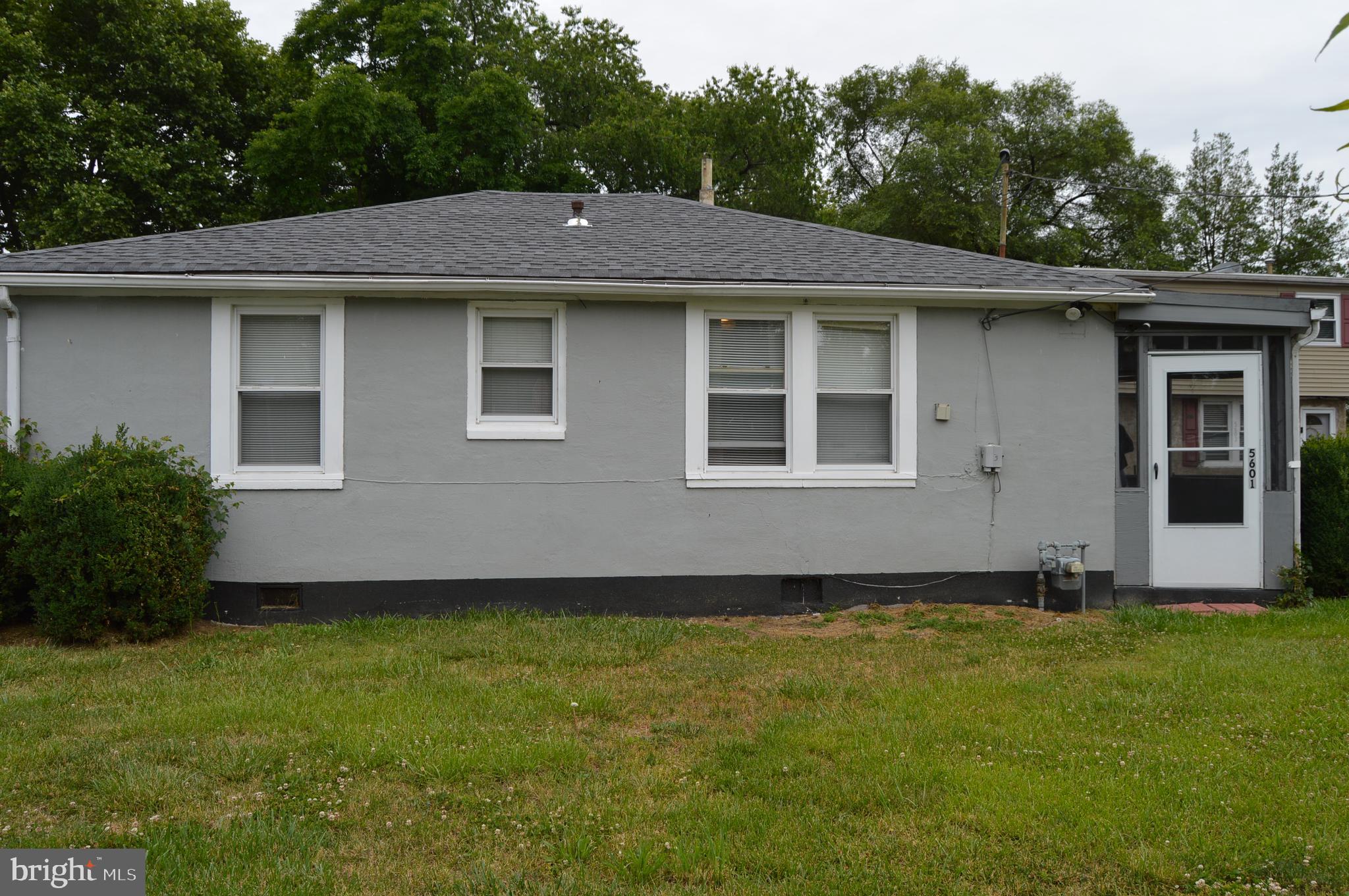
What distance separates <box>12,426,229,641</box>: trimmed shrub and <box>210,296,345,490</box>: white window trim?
0.69m

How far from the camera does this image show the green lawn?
3467mm

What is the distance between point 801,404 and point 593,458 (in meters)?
1.94

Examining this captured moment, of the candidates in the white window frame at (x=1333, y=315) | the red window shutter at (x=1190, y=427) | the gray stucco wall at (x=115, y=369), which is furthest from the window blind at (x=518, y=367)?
the white window frame at (x=1333, y=315)

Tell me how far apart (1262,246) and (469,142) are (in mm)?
30011

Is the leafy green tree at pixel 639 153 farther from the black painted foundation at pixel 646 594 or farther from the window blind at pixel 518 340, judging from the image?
the black painted foundation at pixel 646 594

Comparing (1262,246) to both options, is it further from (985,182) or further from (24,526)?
(24,526)

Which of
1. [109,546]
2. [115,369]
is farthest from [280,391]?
[109,546]

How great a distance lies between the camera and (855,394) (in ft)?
28.3

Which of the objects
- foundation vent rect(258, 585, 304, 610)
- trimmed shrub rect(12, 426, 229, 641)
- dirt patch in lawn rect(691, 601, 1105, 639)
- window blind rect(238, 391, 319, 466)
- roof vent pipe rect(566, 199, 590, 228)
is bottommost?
dirt patch in lawn rect(691, 601, 1105, 639)

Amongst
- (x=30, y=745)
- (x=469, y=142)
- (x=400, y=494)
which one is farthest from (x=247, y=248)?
(x=469, y=142)

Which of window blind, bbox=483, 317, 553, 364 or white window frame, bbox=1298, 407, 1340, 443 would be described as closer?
window blind, bbox=483, 317, 553, 364

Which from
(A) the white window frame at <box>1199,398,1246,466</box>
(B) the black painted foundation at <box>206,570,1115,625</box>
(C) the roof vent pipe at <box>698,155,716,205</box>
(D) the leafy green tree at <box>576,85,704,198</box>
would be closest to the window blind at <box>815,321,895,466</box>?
(B) the black painted foundation at <box>206,570,1115,625</box>

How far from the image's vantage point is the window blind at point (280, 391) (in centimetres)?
817

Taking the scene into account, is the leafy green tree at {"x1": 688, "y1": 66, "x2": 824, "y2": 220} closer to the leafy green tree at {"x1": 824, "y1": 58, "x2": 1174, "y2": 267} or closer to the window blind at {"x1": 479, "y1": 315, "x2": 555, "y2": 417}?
the leafy green tree at {"x1": 824, "y1": 58, "x2": 1174, "y2": 267}
